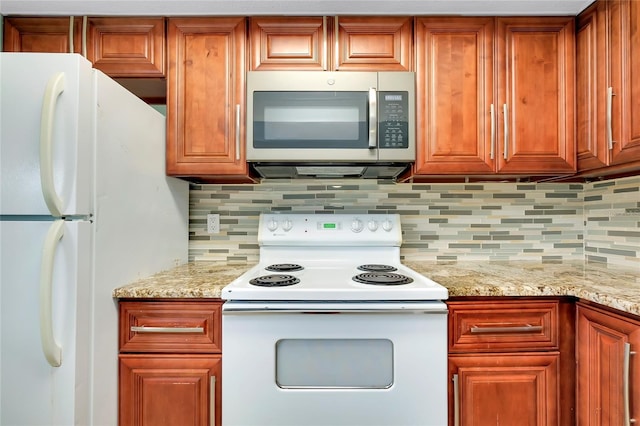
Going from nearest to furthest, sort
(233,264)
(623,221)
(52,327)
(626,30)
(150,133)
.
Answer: (52,327)
(626,30)
(150,133)
(623,221)
(233,264)

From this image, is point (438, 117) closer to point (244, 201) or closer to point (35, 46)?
point (244, 201)

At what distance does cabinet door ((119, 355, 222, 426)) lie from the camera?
1.24 metres

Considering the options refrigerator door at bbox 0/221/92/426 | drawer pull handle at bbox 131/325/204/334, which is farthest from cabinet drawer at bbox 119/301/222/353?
refrigerator door at bbox 0/221/92/426

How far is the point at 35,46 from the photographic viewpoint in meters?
1.57

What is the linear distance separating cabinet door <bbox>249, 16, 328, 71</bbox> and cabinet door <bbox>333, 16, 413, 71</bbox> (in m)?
0.08

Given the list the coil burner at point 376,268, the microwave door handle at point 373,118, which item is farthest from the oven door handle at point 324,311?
the microwave door handle at point 373,118

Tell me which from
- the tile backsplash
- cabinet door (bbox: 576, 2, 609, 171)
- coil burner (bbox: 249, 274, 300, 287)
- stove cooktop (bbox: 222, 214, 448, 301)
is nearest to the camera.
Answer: coil burner (bbox: 249, 274, 300, 287)

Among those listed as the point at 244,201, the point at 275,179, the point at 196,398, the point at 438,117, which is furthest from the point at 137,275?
the point at 438,117

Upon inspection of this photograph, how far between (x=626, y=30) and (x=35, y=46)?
261cm

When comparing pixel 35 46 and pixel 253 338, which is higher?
pixel 35 46

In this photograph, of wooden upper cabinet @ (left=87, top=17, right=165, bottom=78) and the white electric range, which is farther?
wooden upper cabinet @ (left=87, top=17, right=165, bottom=78)

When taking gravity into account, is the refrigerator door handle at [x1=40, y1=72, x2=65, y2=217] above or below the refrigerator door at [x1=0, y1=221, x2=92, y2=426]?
above

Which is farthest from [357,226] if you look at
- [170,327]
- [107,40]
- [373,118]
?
[107,40]

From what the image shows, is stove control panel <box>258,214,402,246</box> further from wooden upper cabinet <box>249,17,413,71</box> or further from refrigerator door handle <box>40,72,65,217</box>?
refrigerator door handle <box>40,72,65,217</box>
